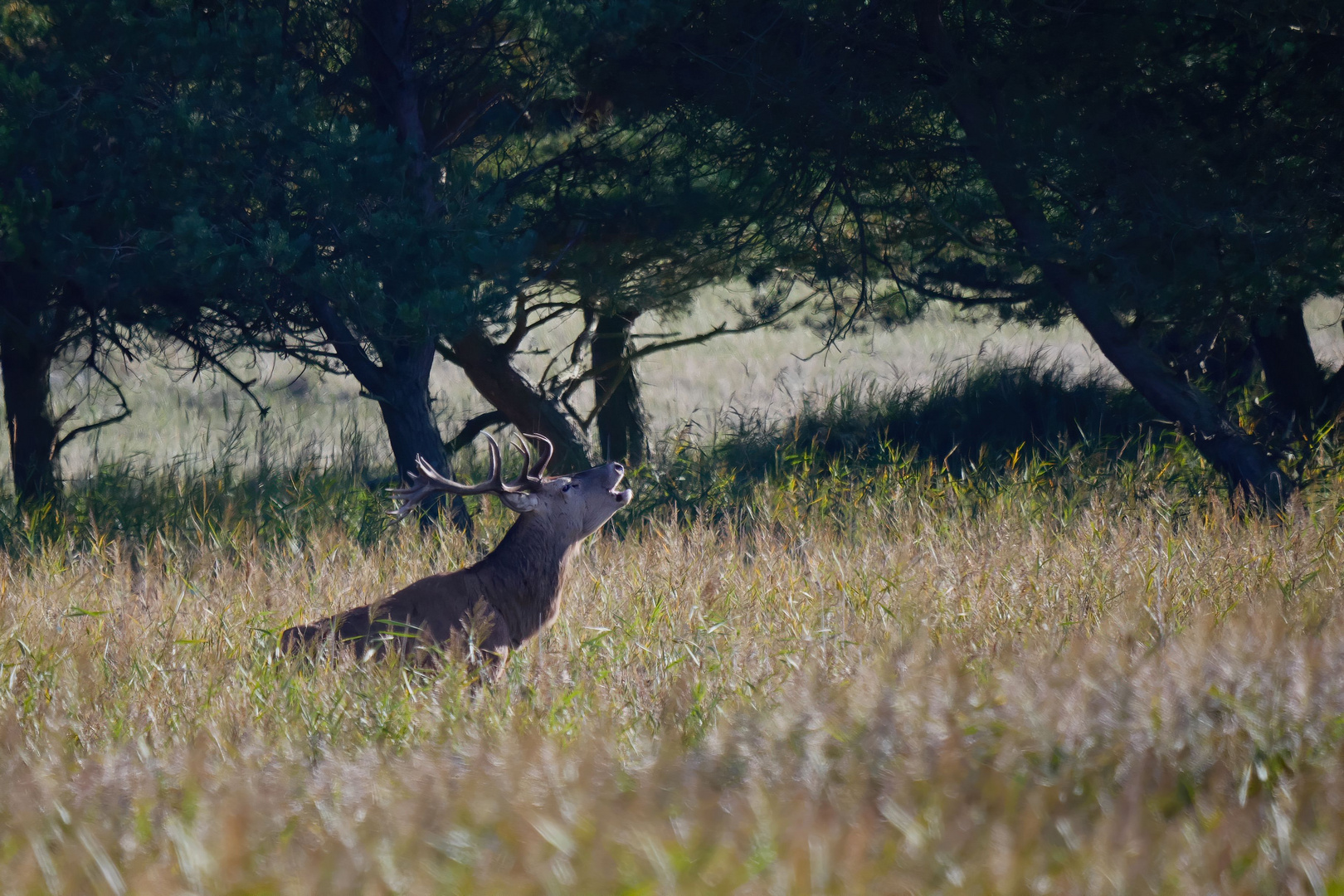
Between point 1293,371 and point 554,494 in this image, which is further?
point 1293,371

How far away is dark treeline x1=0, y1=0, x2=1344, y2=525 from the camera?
6773mm

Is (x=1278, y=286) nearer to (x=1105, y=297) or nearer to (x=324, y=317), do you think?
(x=1105, y=297)

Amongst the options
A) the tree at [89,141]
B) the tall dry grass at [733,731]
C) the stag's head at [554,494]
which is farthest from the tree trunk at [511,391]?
the stag's head at [554,494]

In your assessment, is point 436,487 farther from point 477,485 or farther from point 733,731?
point 733,731

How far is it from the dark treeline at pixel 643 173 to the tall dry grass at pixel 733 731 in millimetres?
1917

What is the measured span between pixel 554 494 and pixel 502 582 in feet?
1.94

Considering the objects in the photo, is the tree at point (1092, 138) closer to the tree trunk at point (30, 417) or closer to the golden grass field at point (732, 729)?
the golden grass field at point (732, 729)

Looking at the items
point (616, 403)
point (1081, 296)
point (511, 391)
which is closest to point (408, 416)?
point (511, 391)

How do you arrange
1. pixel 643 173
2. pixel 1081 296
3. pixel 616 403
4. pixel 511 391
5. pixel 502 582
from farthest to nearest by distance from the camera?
pixel 616 403 < pixel 511 391 < pixel 643 173 < pixel 1081 296 < pixel 502 582

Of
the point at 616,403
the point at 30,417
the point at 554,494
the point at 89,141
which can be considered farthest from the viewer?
the point at 616,403

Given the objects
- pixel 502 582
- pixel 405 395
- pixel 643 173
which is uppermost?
pixel 643 173

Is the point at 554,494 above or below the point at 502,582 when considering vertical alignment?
above

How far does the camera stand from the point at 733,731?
2.76 meters

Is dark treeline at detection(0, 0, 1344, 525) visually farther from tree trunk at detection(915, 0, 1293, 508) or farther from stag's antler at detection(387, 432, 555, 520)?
stag's antler at detection(387, 432, 555, 520)
